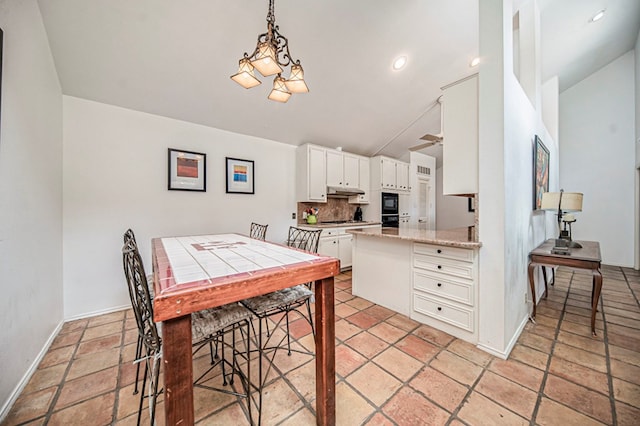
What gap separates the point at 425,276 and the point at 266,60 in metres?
2.20

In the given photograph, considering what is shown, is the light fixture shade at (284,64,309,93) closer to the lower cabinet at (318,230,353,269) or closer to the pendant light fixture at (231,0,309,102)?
the pendant light fixture at (231,0,309,102)

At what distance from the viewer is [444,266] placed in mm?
2070

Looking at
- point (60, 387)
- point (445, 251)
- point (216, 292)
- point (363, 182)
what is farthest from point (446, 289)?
point (363, 182)

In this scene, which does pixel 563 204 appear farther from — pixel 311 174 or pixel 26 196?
pixel 26 196

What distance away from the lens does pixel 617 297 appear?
2.91 m

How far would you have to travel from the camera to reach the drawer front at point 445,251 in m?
1.92

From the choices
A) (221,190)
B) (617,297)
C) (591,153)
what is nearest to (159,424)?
(221,190)

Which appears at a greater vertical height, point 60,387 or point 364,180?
point 364,180

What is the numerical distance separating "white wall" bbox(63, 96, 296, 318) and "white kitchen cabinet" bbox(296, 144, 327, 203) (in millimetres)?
1173

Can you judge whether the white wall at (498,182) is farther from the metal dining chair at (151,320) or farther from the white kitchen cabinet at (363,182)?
the white kitchen cabinet at (363,182)

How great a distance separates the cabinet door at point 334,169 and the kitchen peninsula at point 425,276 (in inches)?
66.2

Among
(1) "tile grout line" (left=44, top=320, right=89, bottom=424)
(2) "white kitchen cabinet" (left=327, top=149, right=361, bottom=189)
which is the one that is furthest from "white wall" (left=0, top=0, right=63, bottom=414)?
(2) "white kitchen cabinet" (left=327, top=149, right=361, bottom=189)

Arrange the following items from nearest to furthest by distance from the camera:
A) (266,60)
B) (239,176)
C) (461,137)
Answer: (266,60) → (461,137) → (239,176)

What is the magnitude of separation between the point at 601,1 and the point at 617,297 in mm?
3650
